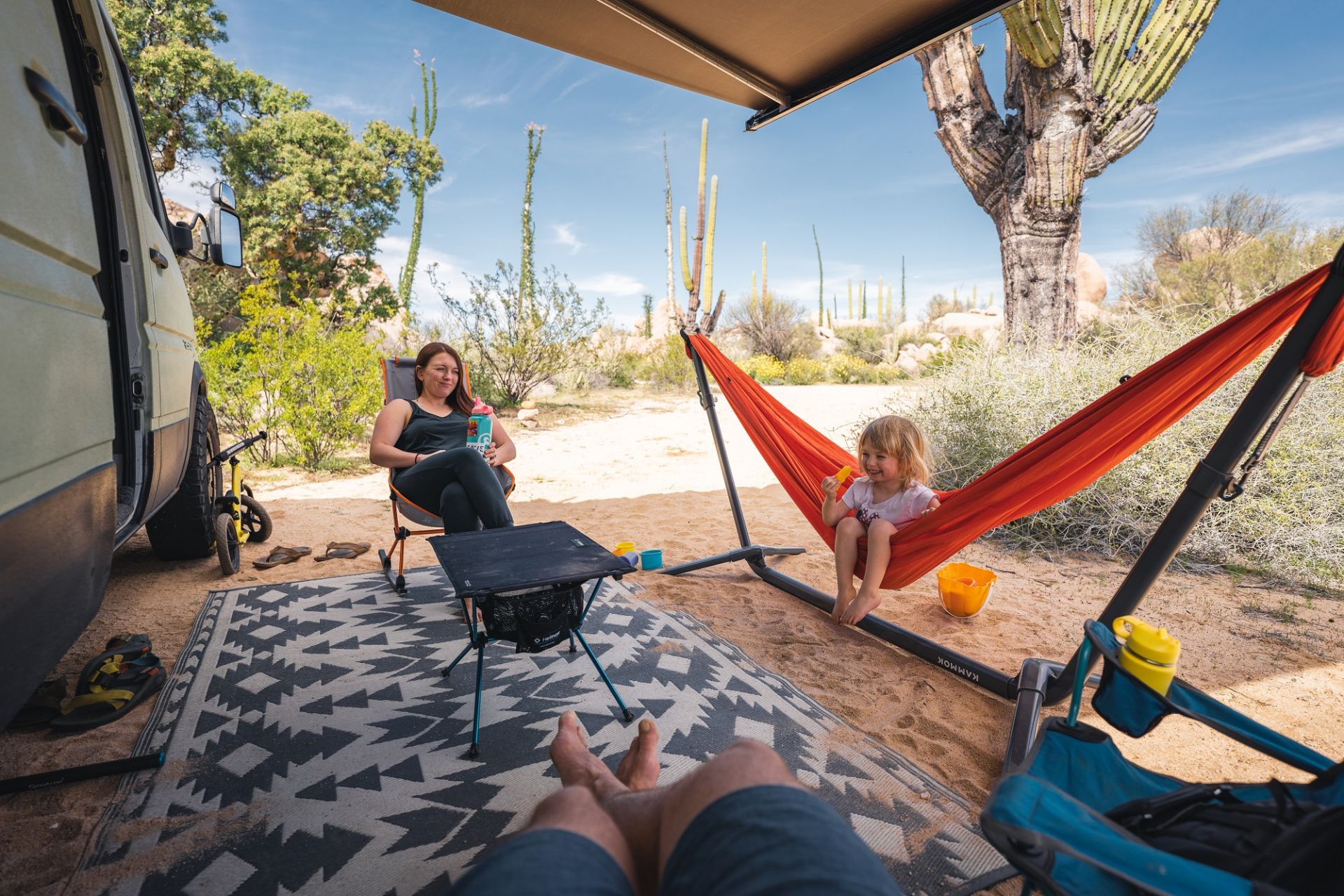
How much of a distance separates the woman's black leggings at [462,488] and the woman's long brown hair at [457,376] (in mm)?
485

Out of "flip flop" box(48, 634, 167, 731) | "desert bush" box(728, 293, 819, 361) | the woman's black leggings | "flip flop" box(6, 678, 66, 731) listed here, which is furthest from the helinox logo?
"desert bush" box(728, 293, 819, 361)

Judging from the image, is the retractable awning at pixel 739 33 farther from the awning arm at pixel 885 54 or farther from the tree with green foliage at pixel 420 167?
the tree with green foliage at pixel 420 167

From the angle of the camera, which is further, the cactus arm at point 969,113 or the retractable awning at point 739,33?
the cactus arm at point 969,113

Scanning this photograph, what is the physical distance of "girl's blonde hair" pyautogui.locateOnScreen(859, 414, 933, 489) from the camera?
2.09 meters

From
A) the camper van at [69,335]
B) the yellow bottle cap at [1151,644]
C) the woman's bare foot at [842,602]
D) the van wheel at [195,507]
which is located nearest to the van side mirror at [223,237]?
the camper van at [69,335]

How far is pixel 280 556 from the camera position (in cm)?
305

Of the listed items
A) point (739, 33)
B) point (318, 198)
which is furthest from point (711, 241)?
point (739, 33)

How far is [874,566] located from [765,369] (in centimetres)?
946

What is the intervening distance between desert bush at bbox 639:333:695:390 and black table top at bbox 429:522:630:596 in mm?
7665

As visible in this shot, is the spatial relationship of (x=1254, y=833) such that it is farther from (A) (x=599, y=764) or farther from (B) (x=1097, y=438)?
(B) (x=1097, y=438)

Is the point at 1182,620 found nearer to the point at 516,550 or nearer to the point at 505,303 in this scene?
the point at 516,550

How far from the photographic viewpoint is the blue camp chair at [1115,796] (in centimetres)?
62

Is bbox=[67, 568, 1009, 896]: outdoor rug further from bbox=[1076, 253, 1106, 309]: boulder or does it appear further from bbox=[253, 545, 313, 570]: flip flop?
bbox=[1076, 253, 1106, 309]: boulder

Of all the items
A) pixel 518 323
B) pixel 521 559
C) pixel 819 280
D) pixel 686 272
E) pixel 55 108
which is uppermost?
pixel 819 280
